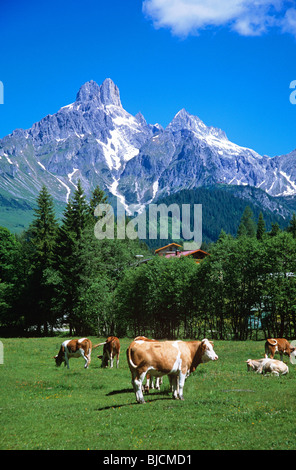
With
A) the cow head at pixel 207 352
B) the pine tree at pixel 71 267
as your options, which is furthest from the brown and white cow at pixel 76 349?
the pine tree at pixel 71 267

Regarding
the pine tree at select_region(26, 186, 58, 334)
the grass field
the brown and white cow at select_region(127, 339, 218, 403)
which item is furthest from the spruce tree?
the brown and white cow at select_region(127, 339, 218, 403)

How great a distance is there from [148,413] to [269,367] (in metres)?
9.82

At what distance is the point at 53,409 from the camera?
48.1 feet

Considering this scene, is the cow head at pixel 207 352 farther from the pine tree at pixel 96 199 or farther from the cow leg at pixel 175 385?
the pine tree at pixel 96 199

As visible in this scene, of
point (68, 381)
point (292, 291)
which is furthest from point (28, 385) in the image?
point (292, 291)

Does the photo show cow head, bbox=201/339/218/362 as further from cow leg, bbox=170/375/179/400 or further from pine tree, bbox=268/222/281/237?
pine tree, bbox=268/222/281/237

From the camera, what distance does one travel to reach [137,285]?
2062 inches

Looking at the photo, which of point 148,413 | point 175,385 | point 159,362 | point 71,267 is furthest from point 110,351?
point 71,267

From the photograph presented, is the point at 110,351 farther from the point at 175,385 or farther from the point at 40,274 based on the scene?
the point at 40,274

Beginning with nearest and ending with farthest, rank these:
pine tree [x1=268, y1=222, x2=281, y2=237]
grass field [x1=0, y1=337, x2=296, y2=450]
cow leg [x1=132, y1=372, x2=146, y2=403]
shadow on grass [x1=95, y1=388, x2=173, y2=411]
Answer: grass field [x1=0, y1=337, x2=296, y2=450]
cow leg [x1=132, y1=372, x2=146, y2=403]
shadow on grass [x1=95, y1=388, x2=173, y2=411]
pine tree [x1=268, y1=222, x2=281, y2=237]

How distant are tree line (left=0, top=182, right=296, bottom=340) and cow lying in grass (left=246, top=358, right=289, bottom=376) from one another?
66.5ft

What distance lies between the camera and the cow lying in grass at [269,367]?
19.9 m

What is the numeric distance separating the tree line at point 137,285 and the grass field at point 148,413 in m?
23.7

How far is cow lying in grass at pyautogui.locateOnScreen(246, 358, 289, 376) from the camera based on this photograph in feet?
65.3
